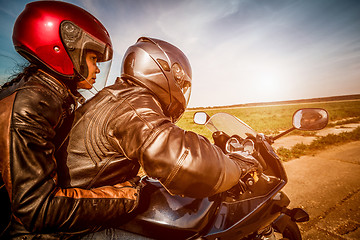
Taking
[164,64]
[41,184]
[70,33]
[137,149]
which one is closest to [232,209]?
[137,149]

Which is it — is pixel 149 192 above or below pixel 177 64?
below

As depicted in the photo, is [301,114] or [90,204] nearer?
[90,204]

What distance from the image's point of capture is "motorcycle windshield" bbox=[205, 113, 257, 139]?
6.25 feet

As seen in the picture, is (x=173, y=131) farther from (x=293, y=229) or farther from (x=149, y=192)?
(x=293, y=229)

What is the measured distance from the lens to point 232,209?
1345 millimetres

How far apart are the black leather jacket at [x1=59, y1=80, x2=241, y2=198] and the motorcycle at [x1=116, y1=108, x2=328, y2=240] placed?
32cm

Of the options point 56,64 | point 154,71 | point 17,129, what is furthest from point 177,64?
point 17,129

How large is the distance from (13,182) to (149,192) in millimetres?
824

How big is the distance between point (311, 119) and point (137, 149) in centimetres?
175

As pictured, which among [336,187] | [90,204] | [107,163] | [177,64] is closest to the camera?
[90,204]

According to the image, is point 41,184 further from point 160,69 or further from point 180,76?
point 180,76

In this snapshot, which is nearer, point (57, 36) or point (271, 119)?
point (57, 36)

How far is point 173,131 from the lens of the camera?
99cm

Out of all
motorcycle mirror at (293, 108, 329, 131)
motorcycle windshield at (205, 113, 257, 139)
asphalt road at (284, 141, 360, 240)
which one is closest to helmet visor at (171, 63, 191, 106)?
motorcycle windshield at (205, 113, 257, 139)
